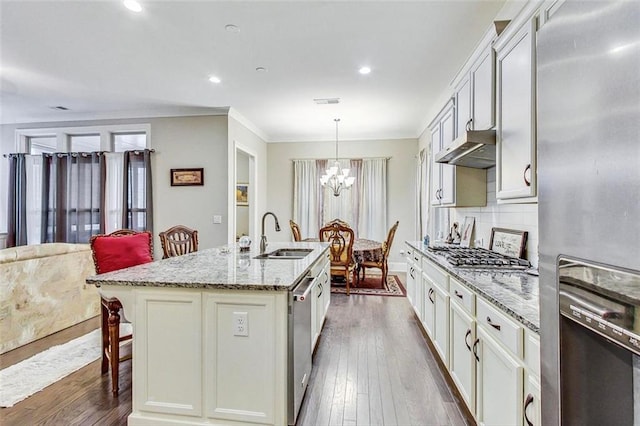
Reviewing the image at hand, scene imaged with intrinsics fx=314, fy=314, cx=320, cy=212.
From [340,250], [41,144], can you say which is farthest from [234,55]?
[41,144]

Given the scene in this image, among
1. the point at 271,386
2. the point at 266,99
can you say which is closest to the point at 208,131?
the point at 266,99

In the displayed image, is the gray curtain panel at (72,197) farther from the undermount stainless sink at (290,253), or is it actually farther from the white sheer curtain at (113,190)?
the undermount stainless sink at (290,253)

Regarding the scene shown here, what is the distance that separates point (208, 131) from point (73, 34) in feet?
7.22

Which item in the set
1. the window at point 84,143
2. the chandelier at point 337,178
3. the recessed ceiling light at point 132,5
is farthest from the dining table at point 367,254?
the window at point 84,143

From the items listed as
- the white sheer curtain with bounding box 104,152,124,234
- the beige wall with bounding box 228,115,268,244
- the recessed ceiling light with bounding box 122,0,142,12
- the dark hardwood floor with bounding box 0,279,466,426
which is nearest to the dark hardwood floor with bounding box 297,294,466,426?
the dark hardwood floor with bounding box 0,279,466,426

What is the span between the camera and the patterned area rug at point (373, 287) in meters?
4.85

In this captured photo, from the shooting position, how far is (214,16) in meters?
2.52

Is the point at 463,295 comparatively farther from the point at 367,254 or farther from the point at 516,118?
the point at 367,254

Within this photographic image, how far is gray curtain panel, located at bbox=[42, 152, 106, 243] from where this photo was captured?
5.09 meters

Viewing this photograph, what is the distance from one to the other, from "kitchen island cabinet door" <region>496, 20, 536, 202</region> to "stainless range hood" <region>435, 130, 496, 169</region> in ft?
0.31

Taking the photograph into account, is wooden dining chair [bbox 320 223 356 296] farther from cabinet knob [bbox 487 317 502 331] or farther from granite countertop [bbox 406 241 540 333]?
cabinet knob [bbox 487 317 502 331]

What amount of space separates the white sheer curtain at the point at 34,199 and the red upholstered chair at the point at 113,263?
3.81 m

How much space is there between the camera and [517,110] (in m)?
1.76

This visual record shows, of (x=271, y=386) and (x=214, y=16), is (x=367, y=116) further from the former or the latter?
(x=271, y=386)
